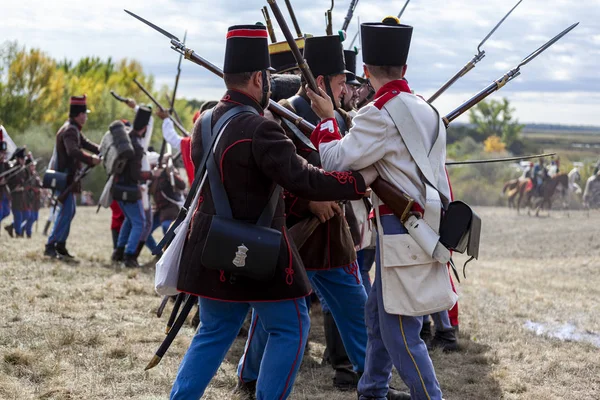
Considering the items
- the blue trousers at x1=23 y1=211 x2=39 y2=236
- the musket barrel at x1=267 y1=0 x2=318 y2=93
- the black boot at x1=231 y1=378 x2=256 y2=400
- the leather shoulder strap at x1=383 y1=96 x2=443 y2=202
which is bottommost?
the blue trousers at x1=23 y1=211 x2=39 y2=236

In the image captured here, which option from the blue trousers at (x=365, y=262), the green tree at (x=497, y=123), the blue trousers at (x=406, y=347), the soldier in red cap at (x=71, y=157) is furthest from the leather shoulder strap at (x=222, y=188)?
the green tree at (x=497, y=123)

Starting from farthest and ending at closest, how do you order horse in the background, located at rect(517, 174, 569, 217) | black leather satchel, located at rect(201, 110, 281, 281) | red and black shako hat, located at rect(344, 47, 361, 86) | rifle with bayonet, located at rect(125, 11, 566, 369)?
horse in the background, located at rect(517, 174, 569, 217)
red and black shako hat, located at rect(344, 47, 361, 86)
rifle with bayonet, located at rect(125, 11, 566, 369)
black leather satchel, located at rect(201, 110, 281, 281)

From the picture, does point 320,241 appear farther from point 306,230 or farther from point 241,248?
point 241,248

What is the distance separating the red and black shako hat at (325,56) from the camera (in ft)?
15.2

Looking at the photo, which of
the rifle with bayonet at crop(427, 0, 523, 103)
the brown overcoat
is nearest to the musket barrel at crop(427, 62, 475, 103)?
the rifle with bayonet at crop(427, 0, 523, 103)

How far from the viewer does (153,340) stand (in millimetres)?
A: 6004

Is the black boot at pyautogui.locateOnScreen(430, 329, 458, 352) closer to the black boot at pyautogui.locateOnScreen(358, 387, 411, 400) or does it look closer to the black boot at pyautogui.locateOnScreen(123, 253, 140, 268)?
the black boot at pyautogui.locateOnScreen(358, 387, 411, 400)

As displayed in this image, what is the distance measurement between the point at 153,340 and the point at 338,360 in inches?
62.3

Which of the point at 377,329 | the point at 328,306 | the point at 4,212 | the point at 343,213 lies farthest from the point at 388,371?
the point at 4,212

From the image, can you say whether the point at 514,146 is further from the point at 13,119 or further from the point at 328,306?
the point at 328,306

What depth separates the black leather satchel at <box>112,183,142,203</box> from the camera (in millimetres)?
9953

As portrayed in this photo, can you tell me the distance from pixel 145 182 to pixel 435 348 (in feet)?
17.4

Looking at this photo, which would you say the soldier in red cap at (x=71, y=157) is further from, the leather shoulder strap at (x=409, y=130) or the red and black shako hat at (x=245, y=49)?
the leather shoulder strap at (x=409, y=130)

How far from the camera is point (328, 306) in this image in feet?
15.9
